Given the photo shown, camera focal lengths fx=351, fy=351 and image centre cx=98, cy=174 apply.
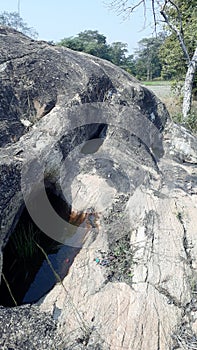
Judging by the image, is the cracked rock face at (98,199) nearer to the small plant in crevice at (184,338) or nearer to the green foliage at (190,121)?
the small plant in crevice at (184,338)

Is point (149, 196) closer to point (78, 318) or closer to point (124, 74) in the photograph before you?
point (78, 318)

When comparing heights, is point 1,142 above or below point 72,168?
above

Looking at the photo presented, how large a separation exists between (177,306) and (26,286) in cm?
127

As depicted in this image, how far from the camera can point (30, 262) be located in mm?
3223

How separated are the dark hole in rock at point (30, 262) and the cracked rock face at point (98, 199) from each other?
11cm

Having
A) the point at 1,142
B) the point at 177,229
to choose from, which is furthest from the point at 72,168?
the point at 177,229

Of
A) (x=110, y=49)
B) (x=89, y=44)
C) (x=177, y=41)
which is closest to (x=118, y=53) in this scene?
(x=110, y=49)

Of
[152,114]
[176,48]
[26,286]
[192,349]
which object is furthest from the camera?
[176,48]

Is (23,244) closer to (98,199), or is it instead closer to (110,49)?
(98,199)

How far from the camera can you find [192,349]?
2.43 meters

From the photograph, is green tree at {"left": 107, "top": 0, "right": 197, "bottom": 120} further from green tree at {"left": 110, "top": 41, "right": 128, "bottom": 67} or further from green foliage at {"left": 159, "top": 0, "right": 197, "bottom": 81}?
green tree at {"left": 110, "top": 41, "right": 128, "bottom": 67}

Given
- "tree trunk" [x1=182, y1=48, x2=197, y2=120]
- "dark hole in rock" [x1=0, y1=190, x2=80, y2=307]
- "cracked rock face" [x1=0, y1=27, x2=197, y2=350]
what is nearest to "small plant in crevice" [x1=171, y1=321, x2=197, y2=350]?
"cracked rock face" [x1=0, y1=27, x2=197, y2=350]

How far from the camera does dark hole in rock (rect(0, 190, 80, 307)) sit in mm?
2916

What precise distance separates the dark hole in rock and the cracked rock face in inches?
4.4
